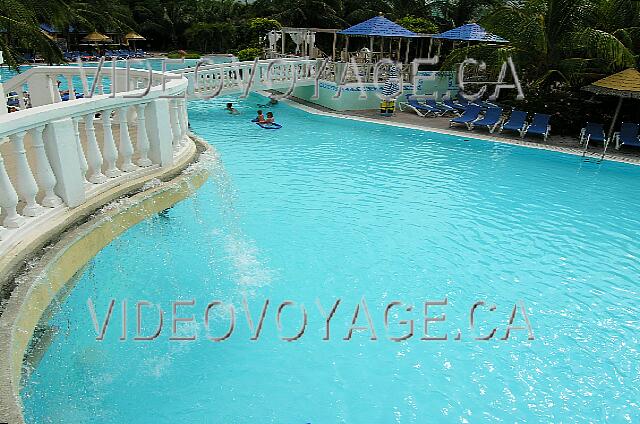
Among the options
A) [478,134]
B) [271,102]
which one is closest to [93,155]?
[478,134]

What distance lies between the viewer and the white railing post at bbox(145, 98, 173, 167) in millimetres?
5441

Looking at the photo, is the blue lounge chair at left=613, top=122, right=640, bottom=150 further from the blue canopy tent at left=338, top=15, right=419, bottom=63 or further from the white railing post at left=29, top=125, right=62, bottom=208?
the white railing post at left=29, top=125, right=62, bottom=208

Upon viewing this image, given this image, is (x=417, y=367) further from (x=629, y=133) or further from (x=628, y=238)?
(x=629, y=133)

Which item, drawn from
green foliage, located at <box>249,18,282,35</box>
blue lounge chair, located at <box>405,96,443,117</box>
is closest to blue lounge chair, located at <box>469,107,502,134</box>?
blue lounge chair, located at <box>405,96,443,117</box>

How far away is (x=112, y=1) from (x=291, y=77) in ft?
114

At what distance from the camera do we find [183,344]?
5082mm

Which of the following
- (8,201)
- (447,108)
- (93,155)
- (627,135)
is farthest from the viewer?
(447,108)

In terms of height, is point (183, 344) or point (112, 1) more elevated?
point (112, 1)

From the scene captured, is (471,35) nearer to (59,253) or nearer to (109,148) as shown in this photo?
(109,148)

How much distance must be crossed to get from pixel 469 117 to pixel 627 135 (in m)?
4.70

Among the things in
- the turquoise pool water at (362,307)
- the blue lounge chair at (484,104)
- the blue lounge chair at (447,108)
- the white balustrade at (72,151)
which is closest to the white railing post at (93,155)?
the white balustrade at (72,151)

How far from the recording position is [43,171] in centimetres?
399

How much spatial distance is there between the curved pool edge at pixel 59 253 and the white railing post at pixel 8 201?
20 centimetres

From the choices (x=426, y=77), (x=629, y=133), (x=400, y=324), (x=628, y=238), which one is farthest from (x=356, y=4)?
(x=400, y=324)
